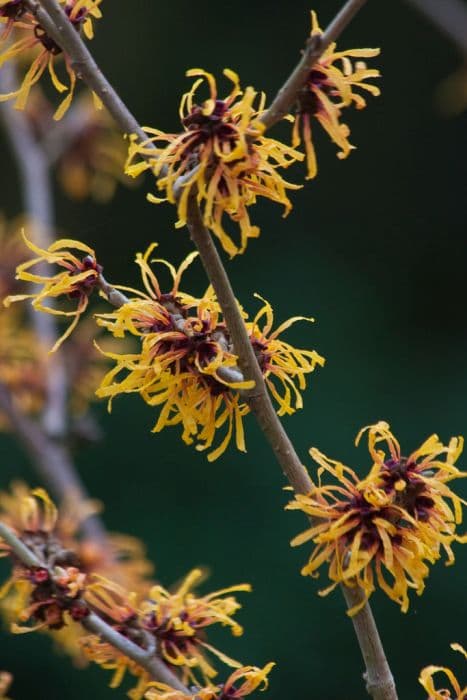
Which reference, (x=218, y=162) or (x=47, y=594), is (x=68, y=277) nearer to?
(x=218, y=162)

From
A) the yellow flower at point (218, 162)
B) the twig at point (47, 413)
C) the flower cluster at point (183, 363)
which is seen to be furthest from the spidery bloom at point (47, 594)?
the twig at point (47, 413)

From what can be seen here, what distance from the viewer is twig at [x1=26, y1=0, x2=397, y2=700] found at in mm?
→ 684

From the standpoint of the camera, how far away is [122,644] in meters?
0.79

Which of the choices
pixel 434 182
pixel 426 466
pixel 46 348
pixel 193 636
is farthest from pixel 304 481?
pixel 434 182

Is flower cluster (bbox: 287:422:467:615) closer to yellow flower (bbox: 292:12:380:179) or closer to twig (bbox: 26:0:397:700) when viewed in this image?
twig (bbox: 26:0:397:700)

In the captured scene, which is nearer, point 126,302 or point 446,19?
point 126,302

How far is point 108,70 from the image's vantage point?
3.91 meters

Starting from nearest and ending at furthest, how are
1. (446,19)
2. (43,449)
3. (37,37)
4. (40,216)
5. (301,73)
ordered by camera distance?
1. (301,73)
2. (37,37)
3. (43,449)
4. (446,19)
5. (40,216)

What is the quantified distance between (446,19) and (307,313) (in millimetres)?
1450

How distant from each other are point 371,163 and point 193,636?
9.98 feet

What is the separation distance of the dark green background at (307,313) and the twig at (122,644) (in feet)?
6.29

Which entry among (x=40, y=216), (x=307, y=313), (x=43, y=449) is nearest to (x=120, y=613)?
(x=43, y=449)

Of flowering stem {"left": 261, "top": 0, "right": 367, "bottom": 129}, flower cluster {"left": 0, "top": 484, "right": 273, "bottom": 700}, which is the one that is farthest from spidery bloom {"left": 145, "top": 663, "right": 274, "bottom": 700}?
flowering stem {"left": 261, "top": 0, "right": 367, "bottom": 129}

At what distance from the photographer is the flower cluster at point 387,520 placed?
2.31 ft
